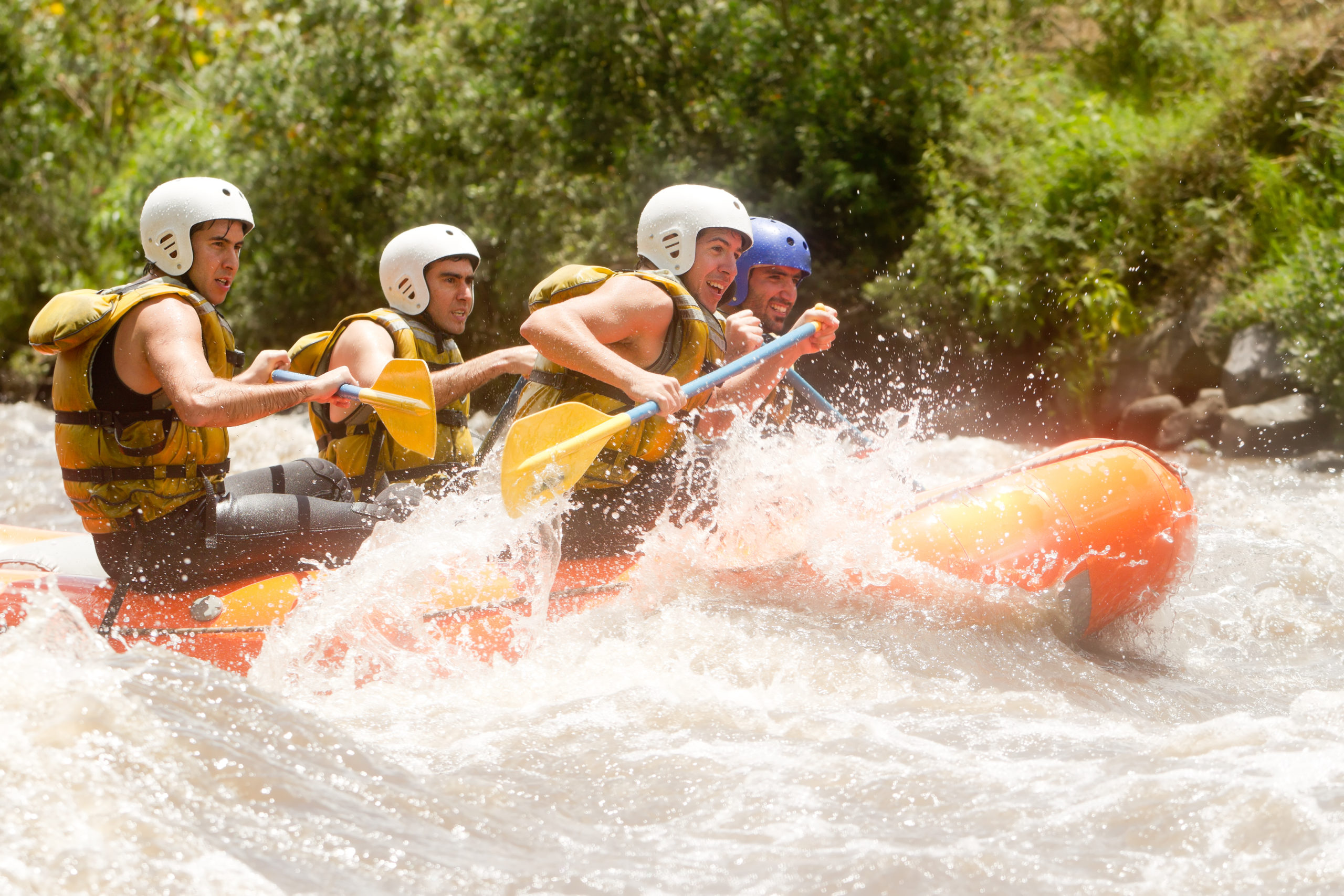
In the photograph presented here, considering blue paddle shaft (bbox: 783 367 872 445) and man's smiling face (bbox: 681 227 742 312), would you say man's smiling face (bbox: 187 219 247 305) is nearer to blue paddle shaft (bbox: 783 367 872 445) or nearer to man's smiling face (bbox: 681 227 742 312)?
man's smiling face (bbox: 681 227 742 312)

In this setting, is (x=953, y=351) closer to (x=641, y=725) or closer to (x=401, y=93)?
(x=401, y=93)

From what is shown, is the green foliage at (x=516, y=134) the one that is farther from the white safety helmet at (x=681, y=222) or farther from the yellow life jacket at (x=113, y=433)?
the yellow life jacket at (x=113, y=433)

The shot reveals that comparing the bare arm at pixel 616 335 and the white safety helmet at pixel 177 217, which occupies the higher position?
the white safety helmet at pixel 177 217

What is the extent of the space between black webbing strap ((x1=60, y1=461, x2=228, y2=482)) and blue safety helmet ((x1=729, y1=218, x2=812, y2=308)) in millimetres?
2156

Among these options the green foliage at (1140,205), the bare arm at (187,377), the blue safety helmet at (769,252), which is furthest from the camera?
the green foliage at (1140,205)

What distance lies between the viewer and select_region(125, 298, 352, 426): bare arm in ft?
11.3

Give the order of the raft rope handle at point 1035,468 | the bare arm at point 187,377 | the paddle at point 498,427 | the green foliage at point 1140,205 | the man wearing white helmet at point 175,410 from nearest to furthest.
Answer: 1. the bare arm at point 187,377
2. the man wearing white helmet at point 175,410
3. the raft rope handle at point 1035,468
4. the paddle at point 498,427
5. the green foliage at point 1140,205

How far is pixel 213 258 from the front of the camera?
12.8ft

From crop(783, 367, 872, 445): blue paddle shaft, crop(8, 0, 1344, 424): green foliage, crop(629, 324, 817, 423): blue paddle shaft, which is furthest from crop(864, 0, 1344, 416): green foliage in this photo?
crop(629, 324, 817, 423): blue paddle shaft

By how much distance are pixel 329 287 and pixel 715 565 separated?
928cm

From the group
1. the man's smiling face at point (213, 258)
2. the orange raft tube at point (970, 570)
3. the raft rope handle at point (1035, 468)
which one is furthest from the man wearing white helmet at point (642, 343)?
the man's smiling face at point (213, 258)

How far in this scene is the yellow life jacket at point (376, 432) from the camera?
4.45 m

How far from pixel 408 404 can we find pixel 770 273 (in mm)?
1667

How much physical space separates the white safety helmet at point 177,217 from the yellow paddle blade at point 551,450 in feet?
3.59
